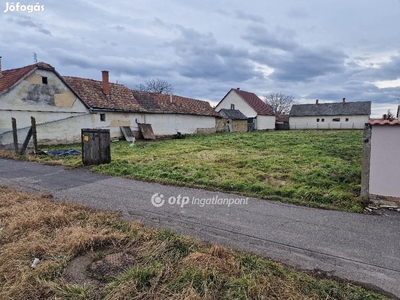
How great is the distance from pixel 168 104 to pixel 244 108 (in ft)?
59.1

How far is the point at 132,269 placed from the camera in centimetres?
303

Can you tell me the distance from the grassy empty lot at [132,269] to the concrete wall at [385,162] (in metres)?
3.35

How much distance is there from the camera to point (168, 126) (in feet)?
81.3

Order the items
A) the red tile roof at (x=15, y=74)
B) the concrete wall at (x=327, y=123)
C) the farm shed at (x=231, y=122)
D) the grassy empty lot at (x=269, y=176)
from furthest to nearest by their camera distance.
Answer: the concrete wall at (x=327, y=123)
the farm shed at (x=231, y=122)
the red tile roof at (x=15, y=74)
the grassy empty lot at (x=269, y=176)

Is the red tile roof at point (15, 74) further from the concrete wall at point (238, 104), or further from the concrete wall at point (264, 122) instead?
the concrete wall at point (264, 122)

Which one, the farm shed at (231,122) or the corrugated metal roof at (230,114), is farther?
the corrugated metal roof at (230,114)

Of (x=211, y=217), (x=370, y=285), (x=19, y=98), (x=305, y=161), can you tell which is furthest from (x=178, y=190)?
(x=19, y=98)

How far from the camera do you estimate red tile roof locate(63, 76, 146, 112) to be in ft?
64.3

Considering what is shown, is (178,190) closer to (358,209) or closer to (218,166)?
(218,166)

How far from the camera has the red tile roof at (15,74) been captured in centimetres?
1519

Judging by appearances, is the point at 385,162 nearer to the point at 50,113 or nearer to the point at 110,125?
the point at 50,113

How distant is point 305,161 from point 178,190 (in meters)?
5.60

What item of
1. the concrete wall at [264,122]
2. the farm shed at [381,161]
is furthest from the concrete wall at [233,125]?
the farm shed at [381,161]

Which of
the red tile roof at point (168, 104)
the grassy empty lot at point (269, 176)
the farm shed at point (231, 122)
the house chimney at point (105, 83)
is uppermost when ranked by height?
the house chimney at point (105, 83)
